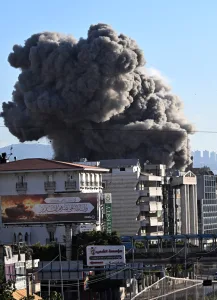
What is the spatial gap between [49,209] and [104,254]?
12.4 m

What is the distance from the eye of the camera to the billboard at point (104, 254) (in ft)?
255

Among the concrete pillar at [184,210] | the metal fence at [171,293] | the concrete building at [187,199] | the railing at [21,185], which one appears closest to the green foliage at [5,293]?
the metal fence at [171,293]

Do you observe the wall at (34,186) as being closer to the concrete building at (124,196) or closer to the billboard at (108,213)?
the billboard at (108,213)

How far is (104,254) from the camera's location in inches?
3103

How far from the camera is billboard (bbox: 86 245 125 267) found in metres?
77.8

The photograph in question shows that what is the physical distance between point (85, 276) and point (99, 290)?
323 centimetres

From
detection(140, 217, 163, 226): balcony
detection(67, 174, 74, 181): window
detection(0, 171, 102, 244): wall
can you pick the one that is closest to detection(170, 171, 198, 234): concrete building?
detection(140, 217, 163, 226): balcony

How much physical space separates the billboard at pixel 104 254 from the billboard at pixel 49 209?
358 inches

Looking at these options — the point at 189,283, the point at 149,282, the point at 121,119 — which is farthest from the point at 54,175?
the point at 189,283

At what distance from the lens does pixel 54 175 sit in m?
108

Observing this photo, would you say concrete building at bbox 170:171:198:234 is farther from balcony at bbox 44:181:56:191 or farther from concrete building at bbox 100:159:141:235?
balcony at bbox 44:181:56:191

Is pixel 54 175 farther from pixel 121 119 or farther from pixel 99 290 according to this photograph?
pixel 121 119

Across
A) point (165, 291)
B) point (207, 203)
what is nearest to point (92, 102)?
point (207, 203)

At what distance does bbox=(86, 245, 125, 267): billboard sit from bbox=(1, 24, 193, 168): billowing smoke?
57.1 metres
